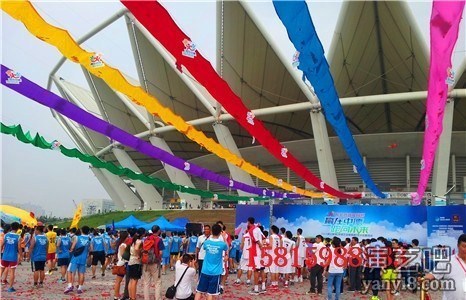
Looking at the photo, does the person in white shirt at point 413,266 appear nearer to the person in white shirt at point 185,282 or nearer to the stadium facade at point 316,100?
the person in white shirt at point 185,282

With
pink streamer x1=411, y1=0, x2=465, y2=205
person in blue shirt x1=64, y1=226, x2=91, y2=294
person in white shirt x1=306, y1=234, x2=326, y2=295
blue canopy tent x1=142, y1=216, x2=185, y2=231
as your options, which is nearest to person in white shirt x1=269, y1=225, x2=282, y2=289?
person in white shirt x1=306, y1=234, x2=326, y2=295

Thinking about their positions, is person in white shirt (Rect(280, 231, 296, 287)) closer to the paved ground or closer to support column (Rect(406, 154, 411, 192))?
the paved ground

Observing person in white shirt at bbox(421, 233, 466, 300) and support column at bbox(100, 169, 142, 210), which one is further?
support column at bbox(100, 169, 142, 210)

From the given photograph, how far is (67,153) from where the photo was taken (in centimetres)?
1539

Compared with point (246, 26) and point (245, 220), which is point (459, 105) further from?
point (245, 220)

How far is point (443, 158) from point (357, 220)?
11.8m

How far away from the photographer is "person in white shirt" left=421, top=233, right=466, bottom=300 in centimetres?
436

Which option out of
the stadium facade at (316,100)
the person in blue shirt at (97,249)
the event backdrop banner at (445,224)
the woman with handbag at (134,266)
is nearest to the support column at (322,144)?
the stadium facade at (316,100)

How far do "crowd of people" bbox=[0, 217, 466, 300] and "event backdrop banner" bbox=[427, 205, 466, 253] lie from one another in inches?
152

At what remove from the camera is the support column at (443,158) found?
25.5 metres

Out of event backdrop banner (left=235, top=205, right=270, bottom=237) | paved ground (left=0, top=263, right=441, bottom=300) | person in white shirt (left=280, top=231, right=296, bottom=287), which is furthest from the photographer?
event backdrop banner (left=235, top=205, right=270, bottom=237)

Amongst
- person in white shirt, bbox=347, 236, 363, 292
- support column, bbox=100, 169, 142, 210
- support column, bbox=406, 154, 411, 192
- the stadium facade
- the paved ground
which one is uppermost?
the stadium facade

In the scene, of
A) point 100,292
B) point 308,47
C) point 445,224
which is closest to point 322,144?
point 445,224

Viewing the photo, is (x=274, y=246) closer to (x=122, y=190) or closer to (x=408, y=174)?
(x=408, y=174)
